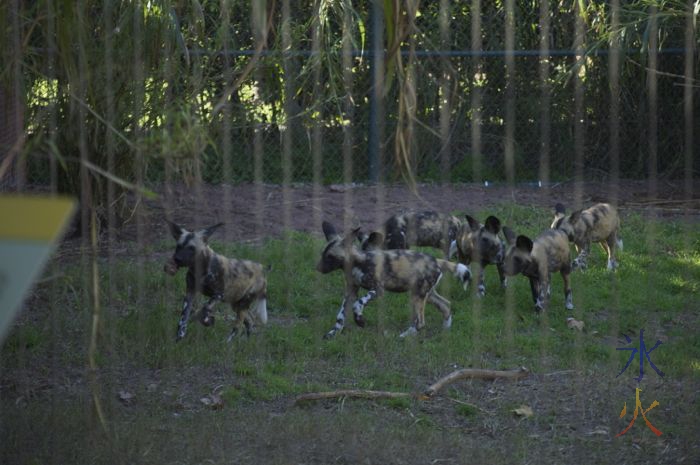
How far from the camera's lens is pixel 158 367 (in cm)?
579

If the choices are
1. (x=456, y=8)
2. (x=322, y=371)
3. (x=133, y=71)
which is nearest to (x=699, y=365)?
(x=322, y=371)

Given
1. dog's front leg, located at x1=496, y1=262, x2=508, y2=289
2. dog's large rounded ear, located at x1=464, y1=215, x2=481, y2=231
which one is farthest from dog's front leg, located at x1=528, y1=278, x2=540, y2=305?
dog's large rounded ear, located at x1=464, y1=215, x2=481, y2=231

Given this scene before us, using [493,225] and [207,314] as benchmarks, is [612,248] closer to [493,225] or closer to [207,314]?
[493,225]

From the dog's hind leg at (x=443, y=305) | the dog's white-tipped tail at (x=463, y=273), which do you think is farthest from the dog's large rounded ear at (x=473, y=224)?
the dog's hind leg at (x=443, y=305)

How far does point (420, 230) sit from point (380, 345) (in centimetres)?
178

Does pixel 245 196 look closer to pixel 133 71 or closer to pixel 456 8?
pixel 456 8

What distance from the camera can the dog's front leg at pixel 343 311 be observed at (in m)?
6.57

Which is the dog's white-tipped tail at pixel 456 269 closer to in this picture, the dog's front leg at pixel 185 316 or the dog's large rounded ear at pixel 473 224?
the dog's large rounded ear at pixel 473 224

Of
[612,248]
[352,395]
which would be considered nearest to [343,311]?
[352,395]

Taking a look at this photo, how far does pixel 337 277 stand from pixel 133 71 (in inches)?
98.8

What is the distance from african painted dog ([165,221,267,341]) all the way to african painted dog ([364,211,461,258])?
150 centimetres

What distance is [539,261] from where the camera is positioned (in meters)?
7.13

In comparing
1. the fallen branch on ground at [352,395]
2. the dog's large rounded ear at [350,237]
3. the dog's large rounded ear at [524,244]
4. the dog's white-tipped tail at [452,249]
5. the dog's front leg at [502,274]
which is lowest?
the fallen branch on ground at [352,395]

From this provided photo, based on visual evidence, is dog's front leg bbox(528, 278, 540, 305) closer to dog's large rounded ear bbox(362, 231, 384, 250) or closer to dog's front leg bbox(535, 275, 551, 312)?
dog's front leg bbox(535, 275, 551, 312)
